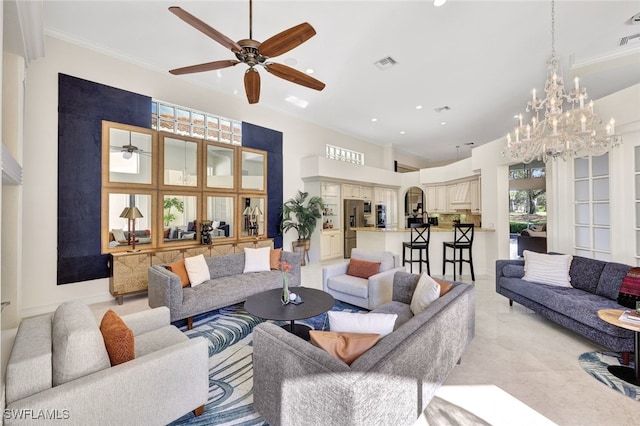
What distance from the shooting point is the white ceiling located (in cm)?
327

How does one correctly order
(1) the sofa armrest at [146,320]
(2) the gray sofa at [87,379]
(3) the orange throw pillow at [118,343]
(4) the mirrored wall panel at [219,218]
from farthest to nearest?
(4) the mirrored wall panel at [219,218] < (1) the sofa armrest at [146,320] < (3) the orange throw pillow at [118,343] < (2) the gray sofa at [87,379]

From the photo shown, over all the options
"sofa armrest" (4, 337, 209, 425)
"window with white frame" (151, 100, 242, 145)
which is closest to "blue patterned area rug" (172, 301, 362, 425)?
"sofa armrest" (4, 337, 209, 425)

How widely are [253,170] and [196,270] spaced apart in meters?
3.11

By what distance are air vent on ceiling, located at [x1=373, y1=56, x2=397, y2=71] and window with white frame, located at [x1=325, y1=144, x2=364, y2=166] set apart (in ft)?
11.8

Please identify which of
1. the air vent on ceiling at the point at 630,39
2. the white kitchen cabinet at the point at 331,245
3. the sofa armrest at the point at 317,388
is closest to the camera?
the sofa armrest at the point at 317,388

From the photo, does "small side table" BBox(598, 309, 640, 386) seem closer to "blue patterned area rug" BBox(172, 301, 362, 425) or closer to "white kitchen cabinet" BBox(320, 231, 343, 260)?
"blue patterned area rug" BBox(172, 301, 362, 425)

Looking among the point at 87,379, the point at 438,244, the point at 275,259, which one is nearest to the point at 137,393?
the point at 87,379

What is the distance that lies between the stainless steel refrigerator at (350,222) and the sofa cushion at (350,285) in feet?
12.9

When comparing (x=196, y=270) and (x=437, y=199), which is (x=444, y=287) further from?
(x=437, y=199)

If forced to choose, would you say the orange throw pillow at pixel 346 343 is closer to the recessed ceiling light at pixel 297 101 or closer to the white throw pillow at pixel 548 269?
the white throw pillow at pixel 548 269

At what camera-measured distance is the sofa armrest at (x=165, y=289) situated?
3.07 metres

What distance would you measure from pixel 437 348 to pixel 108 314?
227 centimetres

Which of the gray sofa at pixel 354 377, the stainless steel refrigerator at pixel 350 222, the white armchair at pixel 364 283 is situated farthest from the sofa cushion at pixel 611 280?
the stainless steel refrigerator at pixel 350 222

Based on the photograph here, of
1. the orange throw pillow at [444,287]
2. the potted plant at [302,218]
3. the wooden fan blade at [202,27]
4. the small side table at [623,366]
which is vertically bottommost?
the small side table at [623,366]
